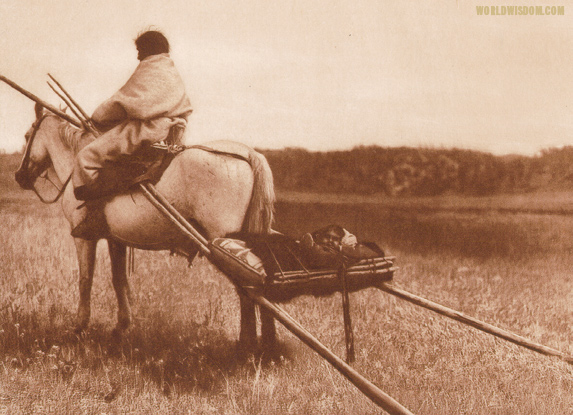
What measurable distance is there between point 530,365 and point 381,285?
120 cm

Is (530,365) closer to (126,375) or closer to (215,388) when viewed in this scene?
(215,388)

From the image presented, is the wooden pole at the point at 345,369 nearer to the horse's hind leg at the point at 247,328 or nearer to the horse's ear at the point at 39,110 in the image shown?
the horse's hind leg at the point at 247,328

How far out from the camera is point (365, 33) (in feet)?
13.2

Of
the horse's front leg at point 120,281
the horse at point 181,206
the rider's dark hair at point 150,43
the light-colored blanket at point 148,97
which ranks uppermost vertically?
the rider's dark hair at point 150,43

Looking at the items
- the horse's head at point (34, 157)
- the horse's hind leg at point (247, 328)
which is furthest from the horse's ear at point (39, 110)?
the horse's hind leg at point (247, 328)

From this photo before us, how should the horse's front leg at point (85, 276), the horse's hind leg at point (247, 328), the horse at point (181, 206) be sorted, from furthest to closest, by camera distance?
the horse's front leg at point (85, 276) → the horse's hind leg at point (247, 328) → the horse at point (181, 206)

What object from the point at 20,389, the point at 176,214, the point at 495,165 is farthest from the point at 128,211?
the point at 495,165

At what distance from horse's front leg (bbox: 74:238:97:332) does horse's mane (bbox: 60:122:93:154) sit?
0.59 meters

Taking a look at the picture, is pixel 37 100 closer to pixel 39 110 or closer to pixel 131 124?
pixel 39 110

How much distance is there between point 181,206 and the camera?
11.0 feet

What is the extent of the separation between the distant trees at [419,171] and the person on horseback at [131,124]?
0.83 metres

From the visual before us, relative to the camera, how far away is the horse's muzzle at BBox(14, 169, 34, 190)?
3.91m

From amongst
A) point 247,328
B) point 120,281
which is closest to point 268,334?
point 247,328

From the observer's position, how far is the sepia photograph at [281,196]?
11.0 feet
